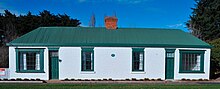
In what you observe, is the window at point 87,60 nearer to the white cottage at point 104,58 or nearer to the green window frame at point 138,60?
the white cottage at point 104,58

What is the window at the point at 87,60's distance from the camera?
16.4m

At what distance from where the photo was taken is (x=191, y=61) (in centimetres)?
1711

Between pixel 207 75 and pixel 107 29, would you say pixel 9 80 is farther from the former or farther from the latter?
pixel 207 75

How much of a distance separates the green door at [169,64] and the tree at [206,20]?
1652 cm

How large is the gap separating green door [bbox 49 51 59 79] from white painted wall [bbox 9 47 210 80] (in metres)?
0.25

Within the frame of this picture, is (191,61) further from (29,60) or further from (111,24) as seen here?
(29,60)

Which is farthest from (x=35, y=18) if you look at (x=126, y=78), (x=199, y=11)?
(x=199, y=11)

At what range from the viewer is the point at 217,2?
98.9ft

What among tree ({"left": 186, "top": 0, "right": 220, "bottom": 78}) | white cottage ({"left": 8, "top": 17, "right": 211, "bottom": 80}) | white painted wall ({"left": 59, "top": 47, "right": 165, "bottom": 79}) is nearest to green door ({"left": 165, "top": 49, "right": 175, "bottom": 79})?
white cottage ({"left": 8, "top": 17, "right": 211, "bottom": 80})

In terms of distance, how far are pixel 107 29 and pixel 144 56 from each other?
408 centimetres

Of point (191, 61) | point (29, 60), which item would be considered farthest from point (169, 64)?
point (29, 60)

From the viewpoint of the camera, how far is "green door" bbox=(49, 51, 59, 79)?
53.4 feet

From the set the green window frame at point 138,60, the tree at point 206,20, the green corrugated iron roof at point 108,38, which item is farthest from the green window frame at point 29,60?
the tree at point 206,20

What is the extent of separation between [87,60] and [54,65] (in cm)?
232
